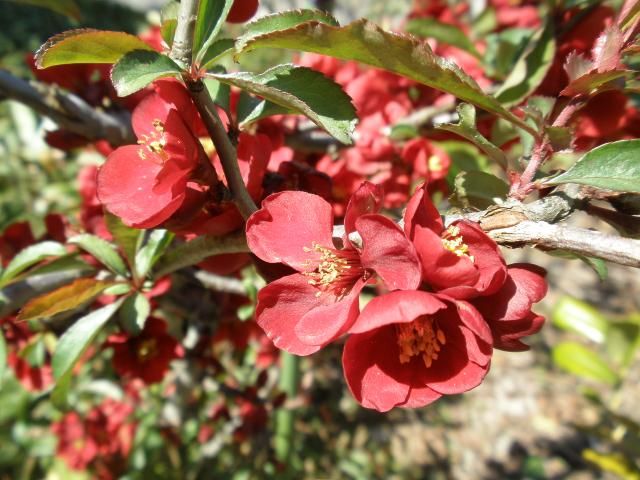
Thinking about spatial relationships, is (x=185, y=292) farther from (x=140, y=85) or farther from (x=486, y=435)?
(x=486, y=435)

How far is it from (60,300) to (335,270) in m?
0.37

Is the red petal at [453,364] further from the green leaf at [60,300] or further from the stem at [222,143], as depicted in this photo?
the green leaf at [60,300]

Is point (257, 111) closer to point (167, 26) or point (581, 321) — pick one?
point (167, 26)

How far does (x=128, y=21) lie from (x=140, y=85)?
707 centimetres

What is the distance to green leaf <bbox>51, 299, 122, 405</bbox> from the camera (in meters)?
0.70

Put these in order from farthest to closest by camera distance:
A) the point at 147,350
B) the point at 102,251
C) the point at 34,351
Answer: the point at 34,351 < the point at 147,350 < the point at 102,251

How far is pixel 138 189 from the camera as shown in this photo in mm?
545

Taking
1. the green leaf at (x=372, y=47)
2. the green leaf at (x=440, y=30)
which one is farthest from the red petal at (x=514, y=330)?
the green leaf at (x=440, y=30)

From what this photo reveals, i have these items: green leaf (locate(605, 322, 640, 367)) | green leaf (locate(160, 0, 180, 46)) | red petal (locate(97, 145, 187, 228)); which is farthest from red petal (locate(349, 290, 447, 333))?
green leaf (locate(605, 322, 640, 367))

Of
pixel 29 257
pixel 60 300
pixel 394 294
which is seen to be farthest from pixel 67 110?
A: pixel 394 294

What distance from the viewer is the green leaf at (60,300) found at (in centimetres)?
62

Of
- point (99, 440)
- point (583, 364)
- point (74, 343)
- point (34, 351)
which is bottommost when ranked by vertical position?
point (99, 440)

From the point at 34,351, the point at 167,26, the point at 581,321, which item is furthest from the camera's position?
the point at 581,321

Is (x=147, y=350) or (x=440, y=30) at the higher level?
(x=440, y=30)
